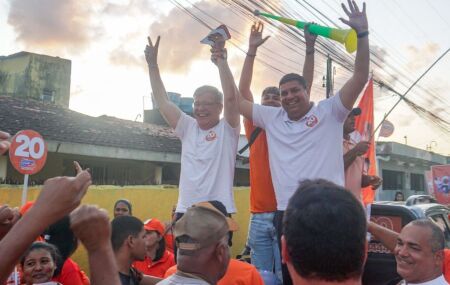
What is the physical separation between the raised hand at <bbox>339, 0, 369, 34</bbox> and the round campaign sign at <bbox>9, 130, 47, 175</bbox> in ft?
17.4

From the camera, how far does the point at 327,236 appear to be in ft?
4.59

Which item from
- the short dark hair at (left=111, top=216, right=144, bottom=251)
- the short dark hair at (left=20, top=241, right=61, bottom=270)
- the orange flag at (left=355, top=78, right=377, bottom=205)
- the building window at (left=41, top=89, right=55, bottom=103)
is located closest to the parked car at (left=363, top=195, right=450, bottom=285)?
the orange flag at (left=355, top=78, right=377, bottom=205)

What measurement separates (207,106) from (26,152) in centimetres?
423

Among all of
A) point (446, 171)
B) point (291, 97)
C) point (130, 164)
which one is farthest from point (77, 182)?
point (446, 171)

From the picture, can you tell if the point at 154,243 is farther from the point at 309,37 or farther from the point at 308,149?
the point at 309,37

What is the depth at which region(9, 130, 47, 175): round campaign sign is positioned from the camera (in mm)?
6903

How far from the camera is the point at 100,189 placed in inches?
371

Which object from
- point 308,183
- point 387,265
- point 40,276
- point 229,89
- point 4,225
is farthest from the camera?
point 387,265

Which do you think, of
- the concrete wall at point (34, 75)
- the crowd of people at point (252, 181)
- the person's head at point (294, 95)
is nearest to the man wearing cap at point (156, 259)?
the crowd of people at point (252, 181)

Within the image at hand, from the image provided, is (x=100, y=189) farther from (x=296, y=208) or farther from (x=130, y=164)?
(x=296, y=208)

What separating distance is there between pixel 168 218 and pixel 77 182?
10064 mm

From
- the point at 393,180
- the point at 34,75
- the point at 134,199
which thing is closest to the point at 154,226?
the point at 134,199

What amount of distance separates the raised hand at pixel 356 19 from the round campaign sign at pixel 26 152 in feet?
17.4

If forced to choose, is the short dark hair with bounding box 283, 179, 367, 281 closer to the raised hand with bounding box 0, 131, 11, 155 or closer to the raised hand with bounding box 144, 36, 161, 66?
the raised hand with bounding box 0, 131, 11, 155
